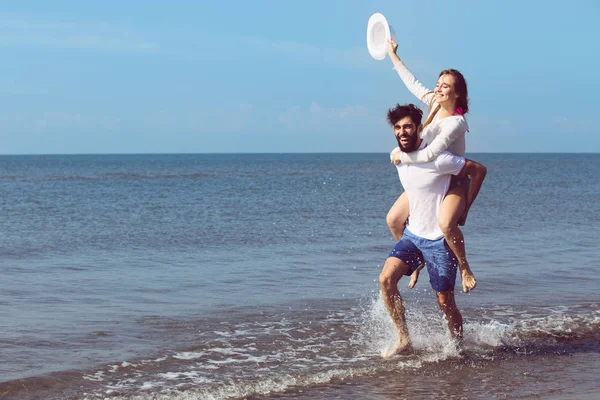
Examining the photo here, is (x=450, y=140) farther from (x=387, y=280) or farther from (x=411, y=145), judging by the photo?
(x=387, y=280)

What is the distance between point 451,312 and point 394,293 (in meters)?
0.53

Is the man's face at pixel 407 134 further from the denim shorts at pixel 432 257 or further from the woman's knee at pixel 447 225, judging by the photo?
the denim shorts at pixel 432 257

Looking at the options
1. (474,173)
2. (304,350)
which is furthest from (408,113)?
(304,350)

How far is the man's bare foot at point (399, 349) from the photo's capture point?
639 cm

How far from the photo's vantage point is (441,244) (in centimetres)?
594

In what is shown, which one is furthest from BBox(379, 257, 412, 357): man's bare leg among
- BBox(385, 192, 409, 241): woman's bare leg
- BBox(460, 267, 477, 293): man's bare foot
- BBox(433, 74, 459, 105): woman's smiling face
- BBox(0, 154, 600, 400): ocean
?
BBox(433, 74, 459, 105): woman's smiling face

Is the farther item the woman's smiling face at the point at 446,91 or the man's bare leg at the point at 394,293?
the man's bare leg at the point at 394,293

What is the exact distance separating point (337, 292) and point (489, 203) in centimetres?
1724

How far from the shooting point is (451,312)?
635cm

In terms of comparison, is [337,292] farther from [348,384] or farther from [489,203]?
[489,203]

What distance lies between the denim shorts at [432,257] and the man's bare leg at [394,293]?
66 millimetres

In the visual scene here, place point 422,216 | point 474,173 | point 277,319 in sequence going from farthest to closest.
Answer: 1. point 277,319
2. point 422,216
3. point 474,173

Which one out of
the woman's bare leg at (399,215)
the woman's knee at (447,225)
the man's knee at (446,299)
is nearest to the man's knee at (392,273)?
the woman's bare leg at (399,215)

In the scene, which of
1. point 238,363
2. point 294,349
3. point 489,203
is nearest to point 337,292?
point 294,349
